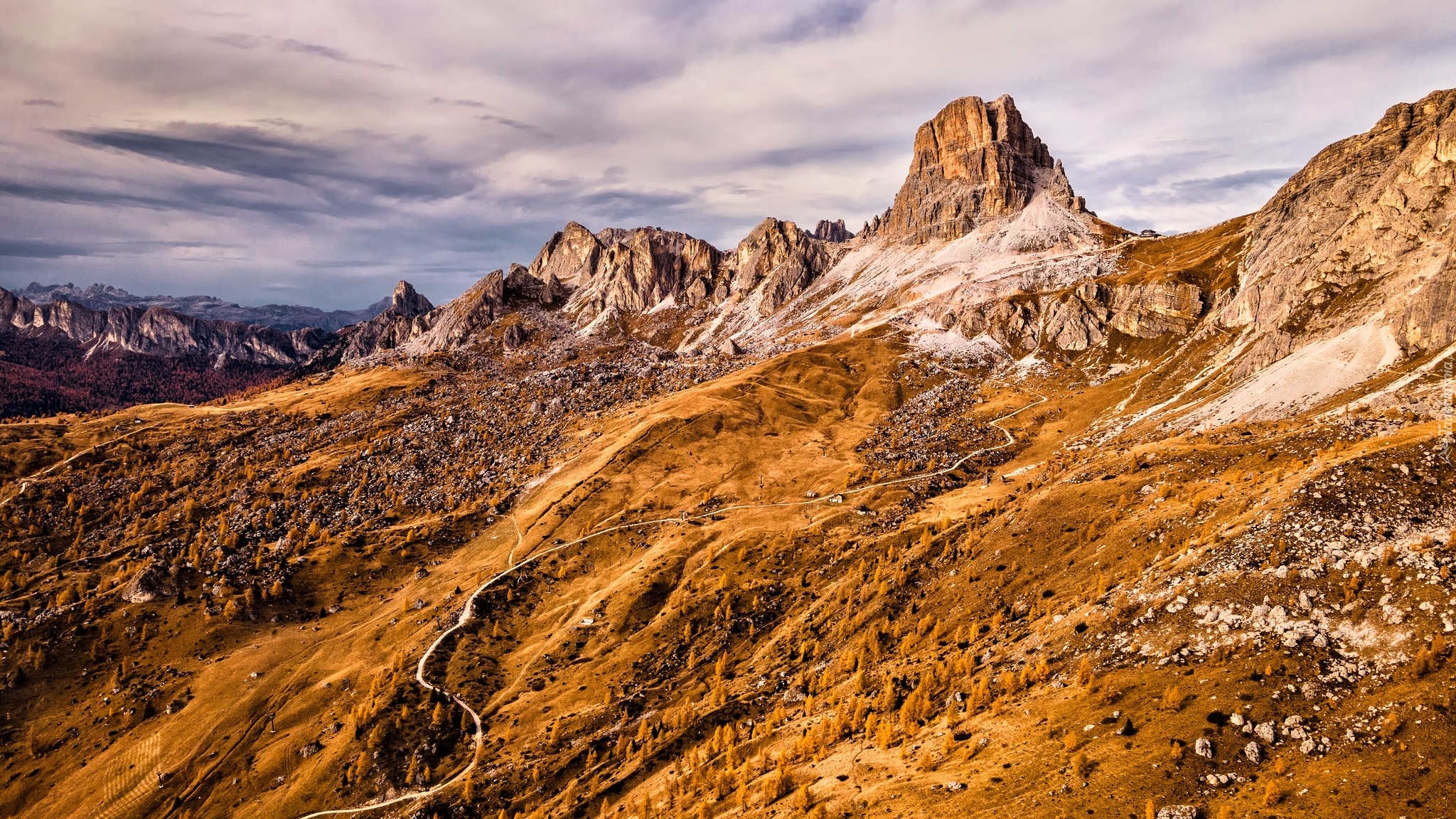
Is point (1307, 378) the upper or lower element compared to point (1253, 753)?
upper

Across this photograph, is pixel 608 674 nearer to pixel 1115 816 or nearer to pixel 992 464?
pixel 1115 816

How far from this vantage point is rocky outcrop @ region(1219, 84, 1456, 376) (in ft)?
390

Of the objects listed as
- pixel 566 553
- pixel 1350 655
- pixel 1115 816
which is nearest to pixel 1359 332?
pixel 1350 655

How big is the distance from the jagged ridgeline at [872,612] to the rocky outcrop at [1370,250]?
3.28ft

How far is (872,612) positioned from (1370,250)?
159m

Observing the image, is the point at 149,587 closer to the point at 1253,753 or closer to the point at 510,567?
the point at 510,567

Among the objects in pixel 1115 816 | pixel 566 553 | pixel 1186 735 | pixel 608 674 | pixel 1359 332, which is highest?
pixel 1359 332

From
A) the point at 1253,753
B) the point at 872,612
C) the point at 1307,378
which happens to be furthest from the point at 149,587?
the point at 1307,378

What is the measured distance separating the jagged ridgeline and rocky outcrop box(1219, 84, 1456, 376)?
999 millimetres

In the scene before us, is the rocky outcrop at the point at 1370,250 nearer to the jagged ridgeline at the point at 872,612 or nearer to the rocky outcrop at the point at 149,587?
the jagged ridgeline at the point at 872,612

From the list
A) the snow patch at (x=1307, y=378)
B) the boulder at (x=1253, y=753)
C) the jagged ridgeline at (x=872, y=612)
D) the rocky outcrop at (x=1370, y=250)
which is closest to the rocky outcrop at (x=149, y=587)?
the jagged ridgeline at (x=872, y=612)

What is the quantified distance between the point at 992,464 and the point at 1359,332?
76.2 metres

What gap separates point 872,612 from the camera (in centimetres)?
9462

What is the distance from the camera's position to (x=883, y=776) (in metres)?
56.3
